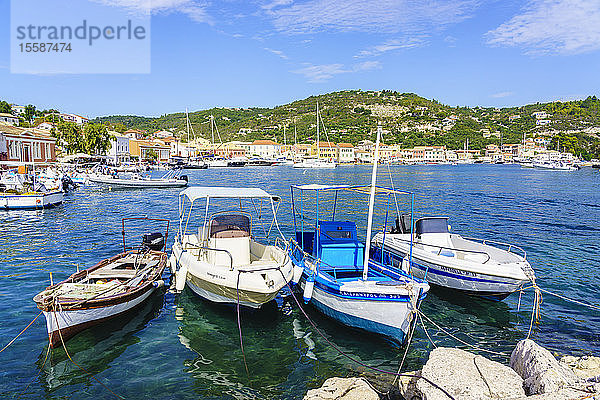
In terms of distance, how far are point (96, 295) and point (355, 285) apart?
6.22m

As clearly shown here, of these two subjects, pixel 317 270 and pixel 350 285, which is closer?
pixel 350 285

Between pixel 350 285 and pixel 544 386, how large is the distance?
15.5 feet

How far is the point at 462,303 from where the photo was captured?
12.9 m

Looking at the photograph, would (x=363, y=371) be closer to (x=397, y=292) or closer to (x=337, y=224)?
(x=397, y=292)

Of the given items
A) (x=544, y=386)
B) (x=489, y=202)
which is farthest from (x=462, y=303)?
(x=489, y=202)

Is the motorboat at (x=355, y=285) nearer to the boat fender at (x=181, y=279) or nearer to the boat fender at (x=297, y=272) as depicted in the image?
the boat fender at (x=297, y=272)

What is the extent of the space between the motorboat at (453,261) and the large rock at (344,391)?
5127 mm

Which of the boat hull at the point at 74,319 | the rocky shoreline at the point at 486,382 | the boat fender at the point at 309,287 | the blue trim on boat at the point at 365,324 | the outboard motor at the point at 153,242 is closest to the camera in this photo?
the rocky shoreline at the point at 486,382

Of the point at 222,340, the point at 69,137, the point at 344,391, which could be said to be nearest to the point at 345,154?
the point at 69,137

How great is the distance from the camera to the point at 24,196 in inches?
1201

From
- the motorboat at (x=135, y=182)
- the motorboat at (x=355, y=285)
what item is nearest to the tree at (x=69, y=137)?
the motorboat at (x=135, y=182)

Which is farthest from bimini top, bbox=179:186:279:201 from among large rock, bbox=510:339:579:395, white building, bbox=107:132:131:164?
white building, bbox=107:132:131:164

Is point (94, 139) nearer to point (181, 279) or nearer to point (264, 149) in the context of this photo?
point (181, 279)

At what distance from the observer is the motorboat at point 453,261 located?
11.9 meters
